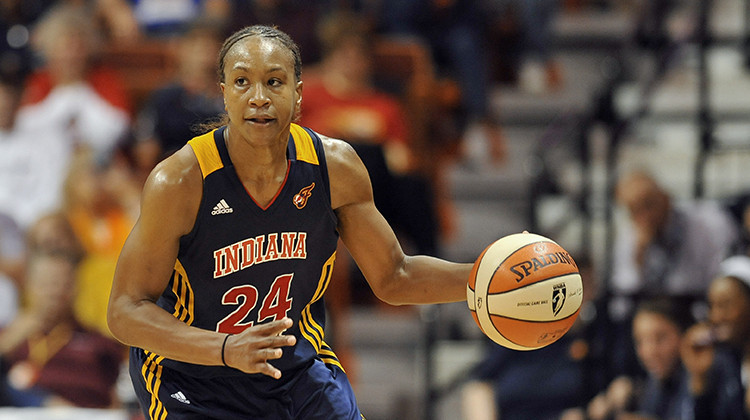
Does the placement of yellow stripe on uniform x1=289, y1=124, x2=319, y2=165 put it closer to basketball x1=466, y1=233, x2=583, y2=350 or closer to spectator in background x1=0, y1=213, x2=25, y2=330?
basketball x1=466, y1=233, x2=583, y2=350

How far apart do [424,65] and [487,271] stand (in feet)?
17.5

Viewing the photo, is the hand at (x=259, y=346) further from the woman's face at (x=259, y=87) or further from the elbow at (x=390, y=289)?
the elbow at (x=390, y=289)

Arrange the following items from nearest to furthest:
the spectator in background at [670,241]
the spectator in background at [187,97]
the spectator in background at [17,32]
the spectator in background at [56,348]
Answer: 1. the spectator in background at [670,241]
2. the spectator in background at [56,348]
3. the spectator in background at [187,97]
4. the spectator in background at [17,32]

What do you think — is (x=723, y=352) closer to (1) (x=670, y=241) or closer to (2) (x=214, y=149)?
(1) (x=670, y=241)

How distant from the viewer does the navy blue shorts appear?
11.0ft

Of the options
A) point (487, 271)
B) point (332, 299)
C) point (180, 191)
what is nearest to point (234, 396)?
point (180, 191)

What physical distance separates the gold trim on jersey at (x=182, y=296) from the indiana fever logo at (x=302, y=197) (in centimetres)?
42

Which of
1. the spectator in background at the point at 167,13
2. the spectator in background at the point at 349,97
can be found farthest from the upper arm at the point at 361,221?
the spectator in background at the point at 167,13

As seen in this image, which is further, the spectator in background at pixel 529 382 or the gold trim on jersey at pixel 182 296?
the spectator in background at pixel 529 382

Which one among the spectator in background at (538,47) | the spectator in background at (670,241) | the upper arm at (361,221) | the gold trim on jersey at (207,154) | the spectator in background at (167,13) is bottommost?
the spectator in background at (670,241)

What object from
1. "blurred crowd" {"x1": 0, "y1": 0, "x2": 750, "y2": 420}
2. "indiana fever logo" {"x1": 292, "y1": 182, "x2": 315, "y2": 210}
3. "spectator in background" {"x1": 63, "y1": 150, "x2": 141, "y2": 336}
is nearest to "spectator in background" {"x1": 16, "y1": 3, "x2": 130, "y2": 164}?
"blurred crowd" {"x1": 0, "y1": 0, "x2": 750, "y2": 420}

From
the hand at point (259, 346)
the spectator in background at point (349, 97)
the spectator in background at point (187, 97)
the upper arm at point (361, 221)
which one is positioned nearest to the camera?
the hand at point (259, 346)

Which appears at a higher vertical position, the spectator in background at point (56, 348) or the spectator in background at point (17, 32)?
the spectator in background at point (17, 32)

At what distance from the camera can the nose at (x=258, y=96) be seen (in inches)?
123
